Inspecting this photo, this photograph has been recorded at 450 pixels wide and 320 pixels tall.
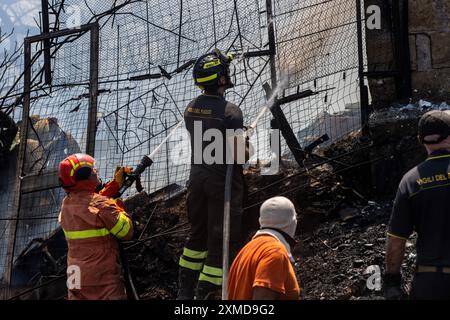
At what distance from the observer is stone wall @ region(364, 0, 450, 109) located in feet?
23.1

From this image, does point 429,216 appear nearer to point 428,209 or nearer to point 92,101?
point 428,209

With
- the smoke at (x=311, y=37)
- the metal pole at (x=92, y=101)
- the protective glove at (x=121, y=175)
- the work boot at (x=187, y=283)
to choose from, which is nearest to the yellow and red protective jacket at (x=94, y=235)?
the protective glove at (x=121, y=175)

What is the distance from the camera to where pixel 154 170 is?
8172 millimetres

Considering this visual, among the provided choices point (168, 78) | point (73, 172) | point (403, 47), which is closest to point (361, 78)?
point (403, 47)

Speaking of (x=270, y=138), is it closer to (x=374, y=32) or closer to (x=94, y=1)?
(x=374, y=32)

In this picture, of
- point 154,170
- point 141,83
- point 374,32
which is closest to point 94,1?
point 141,83

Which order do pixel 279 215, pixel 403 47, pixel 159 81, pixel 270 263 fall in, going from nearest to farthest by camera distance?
pixel 270 263, pixel 279 215, pixel 403 47, pixel 159 81

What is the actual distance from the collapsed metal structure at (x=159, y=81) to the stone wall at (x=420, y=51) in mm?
164

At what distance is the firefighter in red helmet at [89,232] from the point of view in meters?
5.31

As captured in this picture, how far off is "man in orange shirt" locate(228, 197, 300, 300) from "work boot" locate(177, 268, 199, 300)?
5.93ft

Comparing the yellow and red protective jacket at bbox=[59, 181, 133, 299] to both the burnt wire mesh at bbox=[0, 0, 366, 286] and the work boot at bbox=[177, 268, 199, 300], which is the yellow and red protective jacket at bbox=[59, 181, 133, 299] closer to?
the work boot at bbox=[177, 268, 199, 300]

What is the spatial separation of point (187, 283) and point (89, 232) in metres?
1.02

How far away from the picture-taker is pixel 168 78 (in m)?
7.84

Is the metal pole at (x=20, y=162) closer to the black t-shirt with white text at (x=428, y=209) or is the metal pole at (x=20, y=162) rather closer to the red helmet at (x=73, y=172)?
the red helmet at (x=73, y=172)
